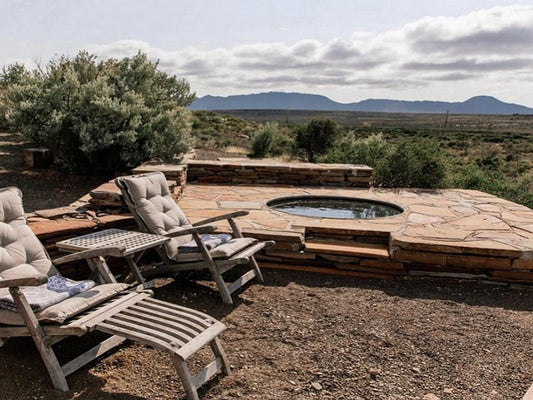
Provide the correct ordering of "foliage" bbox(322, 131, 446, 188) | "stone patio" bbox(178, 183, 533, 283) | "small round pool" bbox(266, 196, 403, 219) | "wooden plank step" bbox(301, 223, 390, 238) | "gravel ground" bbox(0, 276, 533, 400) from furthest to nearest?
"foliage" bbox(322, 131, 446, 188)
"small round pool" bbox(266, 196, 403, 219)
"wooden plank step" bbox(301, 223, 390, 238)
"stone patio" bbox(178, 183, 533, 283)
"gravel ground" bbox(0, 276, 533, 400)

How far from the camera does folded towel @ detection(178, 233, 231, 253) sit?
3.95 metres

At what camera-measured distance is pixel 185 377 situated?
243 centimetres

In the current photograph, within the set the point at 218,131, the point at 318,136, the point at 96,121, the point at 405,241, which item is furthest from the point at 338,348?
the point at 218,131

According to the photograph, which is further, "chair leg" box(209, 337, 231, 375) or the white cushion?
the white cushion

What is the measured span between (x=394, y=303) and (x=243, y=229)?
1722mm

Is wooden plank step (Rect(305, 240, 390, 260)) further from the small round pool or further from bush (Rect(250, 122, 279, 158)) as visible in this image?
bush (Rect(250, 122, 279, 158))

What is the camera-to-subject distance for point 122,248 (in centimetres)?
316

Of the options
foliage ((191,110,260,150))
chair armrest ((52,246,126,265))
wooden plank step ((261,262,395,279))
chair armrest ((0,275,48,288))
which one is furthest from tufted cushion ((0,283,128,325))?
foliage ((191,110,260,150))

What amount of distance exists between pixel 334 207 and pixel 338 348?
3301mm

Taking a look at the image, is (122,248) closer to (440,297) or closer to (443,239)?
(440,297)

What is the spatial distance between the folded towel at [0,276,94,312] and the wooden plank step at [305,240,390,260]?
236 centimetres

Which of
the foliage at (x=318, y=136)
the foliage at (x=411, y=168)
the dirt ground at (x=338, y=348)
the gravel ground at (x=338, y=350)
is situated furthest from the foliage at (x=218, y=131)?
the gravel ground at (x=338, y=350)

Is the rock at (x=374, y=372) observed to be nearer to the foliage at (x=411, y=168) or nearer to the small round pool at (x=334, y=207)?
the small round pool at (x=334, y=207)

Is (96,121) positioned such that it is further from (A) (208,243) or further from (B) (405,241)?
(B) (405,241)
